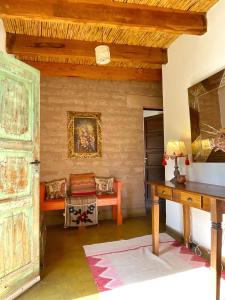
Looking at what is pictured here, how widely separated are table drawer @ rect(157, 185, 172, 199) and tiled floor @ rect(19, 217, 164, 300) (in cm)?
114

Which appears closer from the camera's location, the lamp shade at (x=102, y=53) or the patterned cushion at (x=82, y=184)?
the lamp shade at (x=102, y=53)

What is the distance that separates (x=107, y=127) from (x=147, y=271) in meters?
2.83

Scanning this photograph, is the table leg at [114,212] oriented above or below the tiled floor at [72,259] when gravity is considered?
above

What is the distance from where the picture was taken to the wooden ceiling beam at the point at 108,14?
2.33 m

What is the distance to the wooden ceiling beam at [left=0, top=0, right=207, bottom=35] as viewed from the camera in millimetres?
2330

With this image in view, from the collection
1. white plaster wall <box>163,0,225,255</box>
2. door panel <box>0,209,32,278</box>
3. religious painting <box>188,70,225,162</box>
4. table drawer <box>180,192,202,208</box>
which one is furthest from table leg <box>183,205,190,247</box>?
door panel <box>0,209,32,278</box>

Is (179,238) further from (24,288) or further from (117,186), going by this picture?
(24,288)

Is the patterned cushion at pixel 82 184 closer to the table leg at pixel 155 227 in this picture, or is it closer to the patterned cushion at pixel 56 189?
the patterned cushion at pixel 56 189

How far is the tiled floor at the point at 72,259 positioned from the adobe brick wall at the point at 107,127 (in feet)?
1.88

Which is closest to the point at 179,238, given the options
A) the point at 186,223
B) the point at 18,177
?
the point at 186,223

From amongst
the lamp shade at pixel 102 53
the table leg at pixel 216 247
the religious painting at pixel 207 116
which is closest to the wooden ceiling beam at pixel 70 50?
the lamp shade at pixel 102 53

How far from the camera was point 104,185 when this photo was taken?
14.3 ft

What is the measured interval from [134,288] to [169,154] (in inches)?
59.2

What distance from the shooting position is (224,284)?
209 centimetres
